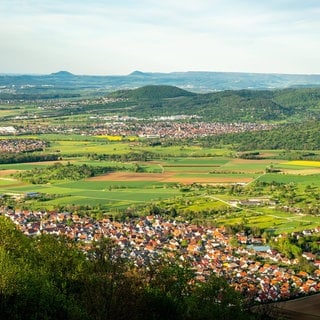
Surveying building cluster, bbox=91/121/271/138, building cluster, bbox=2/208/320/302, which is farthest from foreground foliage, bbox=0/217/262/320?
building cluster, bbox=91/121/271/138

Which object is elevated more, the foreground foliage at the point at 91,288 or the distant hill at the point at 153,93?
the distant hill at the point at 153,93

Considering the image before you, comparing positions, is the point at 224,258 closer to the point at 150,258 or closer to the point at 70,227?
the point at 150,258

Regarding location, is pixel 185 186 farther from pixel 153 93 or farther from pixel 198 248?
pixel 153 93

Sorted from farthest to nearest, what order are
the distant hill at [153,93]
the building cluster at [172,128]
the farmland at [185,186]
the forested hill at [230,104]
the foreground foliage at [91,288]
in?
the distant hill at [153,93] < the forested hill at [230,104] < the building cluster at [172,128] < the farmland at [185,186] < the foreground foliage at [91,288]

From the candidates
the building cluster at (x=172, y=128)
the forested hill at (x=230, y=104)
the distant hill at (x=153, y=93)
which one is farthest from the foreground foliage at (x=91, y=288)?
the distant hill at (x=153, y=93)

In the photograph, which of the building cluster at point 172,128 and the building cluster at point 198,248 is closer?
the building cluster at point 198,248

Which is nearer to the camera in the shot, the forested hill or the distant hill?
the forested hill

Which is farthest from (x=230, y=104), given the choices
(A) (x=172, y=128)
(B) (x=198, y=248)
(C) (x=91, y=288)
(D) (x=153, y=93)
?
(C) (x=91, y=288)

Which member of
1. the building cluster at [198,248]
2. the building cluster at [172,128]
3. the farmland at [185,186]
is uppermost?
the building cluster at [172,128]

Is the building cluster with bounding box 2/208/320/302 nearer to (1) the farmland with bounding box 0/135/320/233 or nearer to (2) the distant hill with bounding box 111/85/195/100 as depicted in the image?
(1) the farmland with bounding box 0/135/320/233

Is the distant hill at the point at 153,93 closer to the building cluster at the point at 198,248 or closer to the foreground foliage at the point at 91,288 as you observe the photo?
the building cluster at the point at 198,248

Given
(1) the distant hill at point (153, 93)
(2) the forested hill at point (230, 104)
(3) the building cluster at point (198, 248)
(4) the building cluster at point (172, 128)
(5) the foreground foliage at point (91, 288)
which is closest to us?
(5) the foreground foliage at point (91, 288)
